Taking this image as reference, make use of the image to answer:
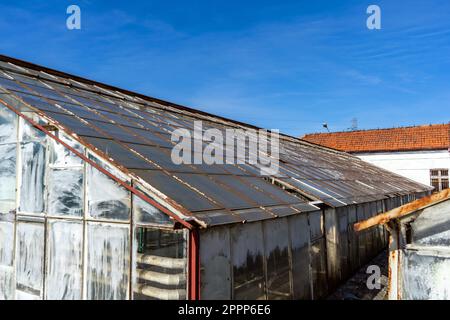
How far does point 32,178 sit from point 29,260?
1.77 m

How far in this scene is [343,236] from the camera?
1155 centimetres

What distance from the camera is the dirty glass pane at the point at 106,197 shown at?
631cm

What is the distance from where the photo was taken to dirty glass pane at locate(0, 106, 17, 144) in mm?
8258

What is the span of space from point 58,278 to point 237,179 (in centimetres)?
454

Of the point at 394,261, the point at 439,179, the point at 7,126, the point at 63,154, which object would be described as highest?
the point at 7,126

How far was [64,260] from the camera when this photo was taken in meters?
6.95

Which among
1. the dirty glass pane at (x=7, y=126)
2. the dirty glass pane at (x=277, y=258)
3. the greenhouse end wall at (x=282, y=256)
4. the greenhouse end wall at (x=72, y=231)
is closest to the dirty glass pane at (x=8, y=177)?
the greenhouse end wall at (x=72, y=231)

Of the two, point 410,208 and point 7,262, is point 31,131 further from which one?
point 410,208

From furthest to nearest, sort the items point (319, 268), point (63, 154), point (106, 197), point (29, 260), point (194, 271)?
point (319, 268) → point (29, 260) → point (63, 154) → point (106, 197) → point (194, 271)

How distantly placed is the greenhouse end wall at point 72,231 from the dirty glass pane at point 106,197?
18 mm

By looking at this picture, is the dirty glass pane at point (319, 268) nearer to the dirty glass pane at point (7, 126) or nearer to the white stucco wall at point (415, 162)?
the dirty glass pane at point (7, 126)

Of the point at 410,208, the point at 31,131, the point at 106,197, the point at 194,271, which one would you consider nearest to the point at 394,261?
the point at 410,208
